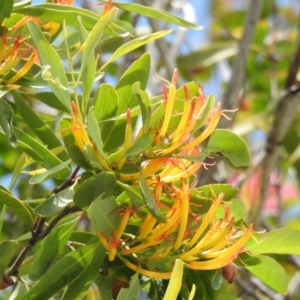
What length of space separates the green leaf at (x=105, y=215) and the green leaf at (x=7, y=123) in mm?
110

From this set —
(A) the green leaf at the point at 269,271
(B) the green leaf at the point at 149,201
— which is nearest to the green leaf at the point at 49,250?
(B) the green leaf at the point at 149,201

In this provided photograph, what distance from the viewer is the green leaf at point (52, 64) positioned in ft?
2.33

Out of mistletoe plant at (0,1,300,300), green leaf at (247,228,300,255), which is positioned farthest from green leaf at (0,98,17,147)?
green leaf at (247,228,300,255)

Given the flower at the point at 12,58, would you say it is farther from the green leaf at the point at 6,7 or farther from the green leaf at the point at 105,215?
the green leaf at the point at 105,215

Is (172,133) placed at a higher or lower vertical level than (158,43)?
higher

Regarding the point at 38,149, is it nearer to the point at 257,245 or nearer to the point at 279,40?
the point at 257,245

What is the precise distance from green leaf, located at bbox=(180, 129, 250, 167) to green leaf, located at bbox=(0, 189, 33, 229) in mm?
185

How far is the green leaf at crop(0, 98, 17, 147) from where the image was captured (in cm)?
74

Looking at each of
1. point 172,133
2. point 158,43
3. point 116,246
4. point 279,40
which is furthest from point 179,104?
point 279,40

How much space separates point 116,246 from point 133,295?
0.05 metres

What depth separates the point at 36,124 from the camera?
2.95 ft

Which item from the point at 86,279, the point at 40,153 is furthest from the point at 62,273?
the point at 40,153

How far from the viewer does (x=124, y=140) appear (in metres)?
0.74

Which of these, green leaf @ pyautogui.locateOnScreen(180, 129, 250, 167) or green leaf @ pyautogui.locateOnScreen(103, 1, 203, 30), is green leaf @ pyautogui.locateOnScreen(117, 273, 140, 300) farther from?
green leaf @ pyautogui.locateOnScreen(103, 1, 203, 30)
